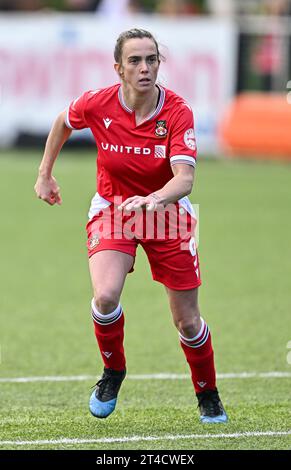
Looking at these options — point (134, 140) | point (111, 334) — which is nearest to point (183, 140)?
point (134, 140)

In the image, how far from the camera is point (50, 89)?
2083 centimetres

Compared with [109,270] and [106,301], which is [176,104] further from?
[106,301]

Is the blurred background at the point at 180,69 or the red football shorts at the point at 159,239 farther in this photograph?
the blurred background at the point at 180,69

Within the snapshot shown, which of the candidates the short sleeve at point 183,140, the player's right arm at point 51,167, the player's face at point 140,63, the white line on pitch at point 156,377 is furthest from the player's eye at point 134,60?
the white line on pitch at point 156,377

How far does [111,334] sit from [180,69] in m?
14.3

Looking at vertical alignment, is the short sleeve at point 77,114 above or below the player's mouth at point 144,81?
below

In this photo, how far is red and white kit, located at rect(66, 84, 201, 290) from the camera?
652cm

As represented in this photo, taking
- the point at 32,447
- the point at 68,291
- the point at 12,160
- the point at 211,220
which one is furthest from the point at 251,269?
the point at 12,160

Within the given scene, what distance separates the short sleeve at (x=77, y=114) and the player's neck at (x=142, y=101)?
29 cm

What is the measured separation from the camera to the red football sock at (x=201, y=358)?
22.2 feet

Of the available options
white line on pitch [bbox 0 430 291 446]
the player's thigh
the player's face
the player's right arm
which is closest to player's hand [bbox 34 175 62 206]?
the player's right arm

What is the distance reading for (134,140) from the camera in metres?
6.57

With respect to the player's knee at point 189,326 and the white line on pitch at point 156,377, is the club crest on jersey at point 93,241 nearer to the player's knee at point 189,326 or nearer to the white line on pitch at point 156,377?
the player's knee at point 189,326

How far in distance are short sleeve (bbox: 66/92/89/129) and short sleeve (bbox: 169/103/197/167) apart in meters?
0.59
